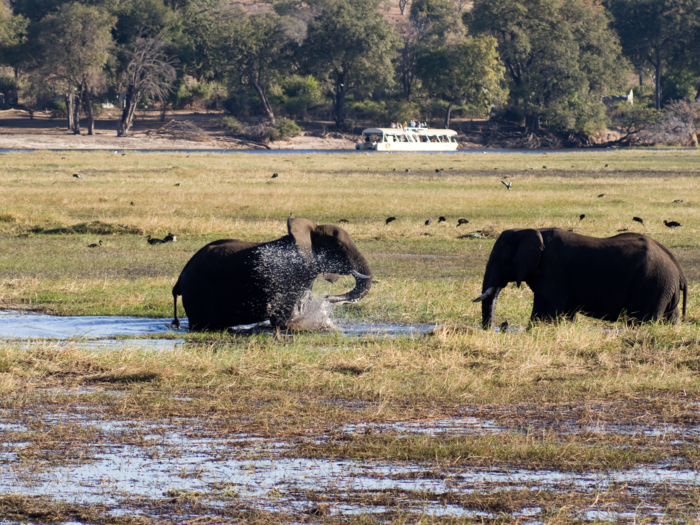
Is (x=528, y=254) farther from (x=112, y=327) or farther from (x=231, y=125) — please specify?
(x=231, y=125)

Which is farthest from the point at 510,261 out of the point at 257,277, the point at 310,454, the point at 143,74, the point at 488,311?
the point at 143,74

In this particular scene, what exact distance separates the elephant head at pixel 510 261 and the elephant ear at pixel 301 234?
2.04m

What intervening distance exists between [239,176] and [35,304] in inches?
1038

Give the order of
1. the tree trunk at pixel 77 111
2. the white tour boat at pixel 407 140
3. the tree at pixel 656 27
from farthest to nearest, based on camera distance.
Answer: the tree at pixel 656 27, the white tour boat at pixel 407 140, the tree trunk at pixel 77 111

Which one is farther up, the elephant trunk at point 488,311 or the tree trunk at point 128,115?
the tree trunk at point 128,115

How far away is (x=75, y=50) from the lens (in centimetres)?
8088

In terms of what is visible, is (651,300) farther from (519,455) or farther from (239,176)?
(239,176)

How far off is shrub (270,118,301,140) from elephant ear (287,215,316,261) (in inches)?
3108

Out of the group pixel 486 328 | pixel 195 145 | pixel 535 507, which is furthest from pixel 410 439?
pixel 195 145

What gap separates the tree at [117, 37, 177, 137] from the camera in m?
85.9

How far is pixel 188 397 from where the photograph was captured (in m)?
7.62

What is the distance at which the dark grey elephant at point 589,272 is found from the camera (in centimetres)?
1041

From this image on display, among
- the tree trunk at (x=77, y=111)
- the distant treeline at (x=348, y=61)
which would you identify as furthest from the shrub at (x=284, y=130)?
the tree trunk at (x=77, y=111)

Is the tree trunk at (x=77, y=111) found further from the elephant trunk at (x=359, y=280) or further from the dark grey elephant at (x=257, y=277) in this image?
the elephant trunk at (x=359, y=280)
